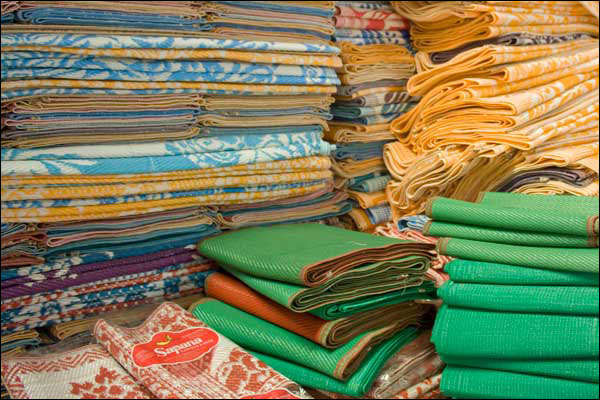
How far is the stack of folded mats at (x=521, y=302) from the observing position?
1077 millimetres

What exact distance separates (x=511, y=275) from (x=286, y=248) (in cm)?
53

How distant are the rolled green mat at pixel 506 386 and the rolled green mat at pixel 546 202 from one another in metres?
0.30

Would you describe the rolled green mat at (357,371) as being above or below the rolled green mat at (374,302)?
below

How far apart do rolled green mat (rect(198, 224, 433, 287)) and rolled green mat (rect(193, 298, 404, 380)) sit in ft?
0.35

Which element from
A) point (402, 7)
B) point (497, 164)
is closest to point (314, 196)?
point (497, 164)

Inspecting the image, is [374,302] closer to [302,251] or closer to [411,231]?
[302,251]

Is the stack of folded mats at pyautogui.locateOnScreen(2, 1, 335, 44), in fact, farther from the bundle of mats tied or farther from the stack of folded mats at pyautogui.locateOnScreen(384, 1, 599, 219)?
the bundle of mats tied

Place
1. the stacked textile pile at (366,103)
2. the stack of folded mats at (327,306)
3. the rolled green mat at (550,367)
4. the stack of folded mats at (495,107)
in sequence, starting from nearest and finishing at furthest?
the rolled green mat at (550,367)
the stack of folded mats at (327,306)
the stack of folded mats at (495,107)
the stacked textile pile at (366,103)

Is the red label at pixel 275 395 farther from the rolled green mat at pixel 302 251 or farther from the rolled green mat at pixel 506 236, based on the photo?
the rolled green mat at pixel 506 236

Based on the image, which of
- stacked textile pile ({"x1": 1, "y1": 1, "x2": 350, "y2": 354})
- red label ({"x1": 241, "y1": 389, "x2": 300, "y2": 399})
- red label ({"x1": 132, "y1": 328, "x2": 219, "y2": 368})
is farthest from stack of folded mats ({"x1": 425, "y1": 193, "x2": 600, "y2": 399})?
stacked textile pile ({"x1": 1, "y1": 1, "x2": 350, "y2": 354})

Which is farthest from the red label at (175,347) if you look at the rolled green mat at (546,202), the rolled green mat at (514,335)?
the rolled green mat at (546,202)

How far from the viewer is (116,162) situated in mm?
1521

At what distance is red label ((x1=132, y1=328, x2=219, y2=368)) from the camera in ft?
4.18

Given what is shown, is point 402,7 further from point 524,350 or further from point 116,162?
point 524,350
